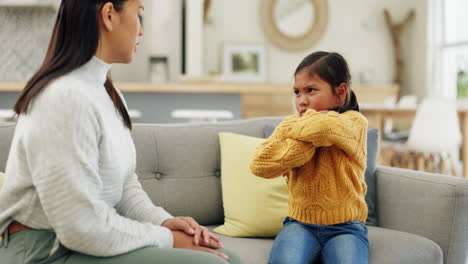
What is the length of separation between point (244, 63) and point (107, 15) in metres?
6.23

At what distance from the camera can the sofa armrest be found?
1.66m

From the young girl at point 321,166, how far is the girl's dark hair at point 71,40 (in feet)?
2.14

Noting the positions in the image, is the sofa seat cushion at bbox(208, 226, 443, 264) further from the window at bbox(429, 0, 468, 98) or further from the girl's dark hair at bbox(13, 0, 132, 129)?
the window at bbox(429, 0, 468, 98)

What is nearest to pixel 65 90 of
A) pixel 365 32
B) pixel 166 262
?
pixel 166 262

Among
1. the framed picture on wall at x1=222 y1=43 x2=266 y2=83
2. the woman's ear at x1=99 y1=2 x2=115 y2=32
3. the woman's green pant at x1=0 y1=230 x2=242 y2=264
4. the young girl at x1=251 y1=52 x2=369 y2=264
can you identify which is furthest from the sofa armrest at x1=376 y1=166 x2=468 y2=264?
the framed picture on wall at x1=222 y1=43 x2=266 y2=83

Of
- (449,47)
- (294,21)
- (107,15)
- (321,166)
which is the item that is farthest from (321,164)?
(294,21)

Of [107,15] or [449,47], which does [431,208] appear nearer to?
[107,15]

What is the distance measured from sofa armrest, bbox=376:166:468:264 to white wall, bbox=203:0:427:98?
549 centimetres

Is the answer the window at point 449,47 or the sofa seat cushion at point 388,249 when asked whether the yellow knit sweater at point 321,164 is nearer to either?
the sofa seat cushion at point 388,249

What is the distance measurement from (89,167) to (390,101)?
15.0ft

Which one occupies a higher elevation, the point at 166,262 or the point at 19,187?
the point at 19,187

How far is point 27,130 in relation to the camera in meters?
0.92

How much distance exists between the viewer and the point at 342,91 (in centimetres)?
157

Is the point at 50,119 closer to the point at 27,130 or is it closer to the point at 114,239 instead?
the point at 27,130
